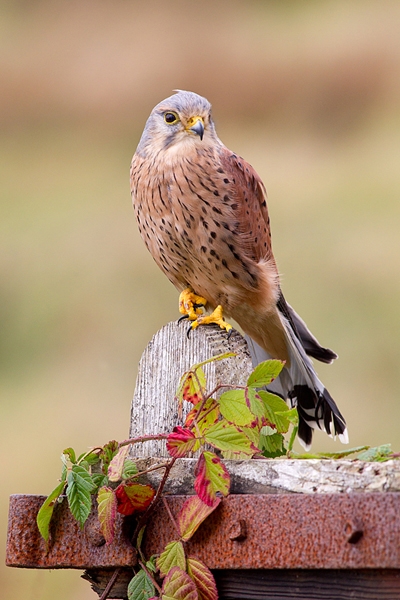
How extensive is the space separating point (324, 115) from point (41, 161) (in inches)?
59.2

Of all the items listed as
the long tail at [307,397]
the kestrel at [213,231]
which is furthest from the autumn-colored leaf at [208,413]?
the kestrel at [213,231]

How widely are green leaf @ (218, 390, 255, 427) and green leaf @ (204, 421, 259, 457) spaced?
0.03 m

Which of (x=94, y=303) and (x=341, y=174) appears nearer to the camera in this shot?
(x=94, y=303)

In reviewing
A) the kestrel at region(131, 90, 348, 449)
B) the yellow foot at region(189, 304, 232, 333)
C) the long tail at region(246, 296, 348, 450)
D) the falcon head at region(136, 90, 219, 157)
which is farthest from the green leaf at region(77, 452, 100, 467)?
the falcon head at region(136, 90, 219, 157)

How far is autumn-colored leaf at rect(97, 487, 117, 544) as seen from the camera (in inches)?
39.7

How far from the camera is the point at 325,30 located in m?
4.39

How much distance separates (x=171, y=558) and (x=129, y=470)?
14 centimetres

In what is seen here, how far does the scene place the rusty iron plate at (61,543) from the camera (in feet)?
3.46

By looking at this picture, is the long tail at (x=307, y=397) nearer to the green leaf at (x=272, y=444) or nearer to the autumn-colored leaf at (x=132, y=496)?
the green leaf at (x=272, y=444)

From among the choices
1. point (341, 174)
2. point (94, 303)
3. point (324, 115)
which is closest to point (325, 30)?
point (324, 115)

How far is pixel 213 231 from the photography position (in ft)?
6.66

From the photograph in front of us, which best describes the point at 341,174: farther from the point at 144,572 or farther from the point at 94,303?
the point at 144,572

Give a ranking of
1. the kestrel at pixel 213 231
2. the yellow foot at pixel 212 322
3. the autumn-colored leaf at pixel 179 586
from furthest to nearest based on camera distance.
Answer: the kestrel at pixel 213 231 → the yellow foot at pixel 212 322 → the autumn-colored leaf at pixel 179 586

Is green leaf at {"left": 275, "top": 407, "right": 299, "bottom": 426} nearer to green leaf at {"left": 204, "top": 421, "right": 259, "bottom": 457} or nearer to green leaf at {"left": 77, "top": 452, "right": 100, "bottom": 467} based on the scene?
green leaf at {"left": 204, "top": 421, "right": 259, "bottom": 457}
